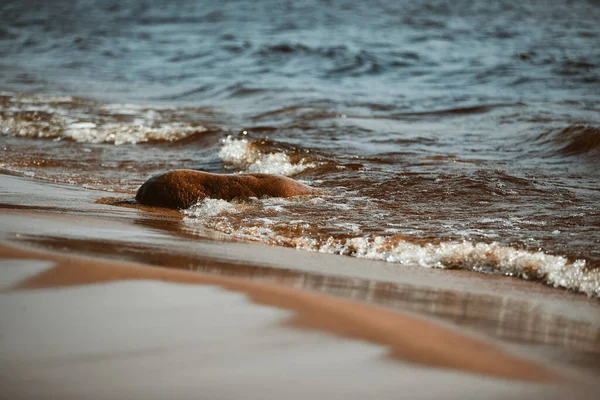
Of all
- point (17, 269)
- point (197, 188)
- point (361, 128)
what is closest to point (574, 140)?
point (361, 128)

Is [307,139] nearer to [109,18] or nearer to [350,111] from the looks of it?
[350,111]

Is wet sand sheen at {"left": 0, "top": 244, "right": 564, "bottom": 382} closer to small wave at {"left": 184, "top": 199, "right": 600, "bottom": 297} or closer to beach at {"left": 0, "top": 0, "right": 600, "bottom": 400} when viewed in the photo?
beach at {"left": 0, "top": 0, "right": 600, "bottom": 400}

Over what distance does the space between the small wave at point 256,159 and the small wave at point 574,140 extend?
8.08 ft

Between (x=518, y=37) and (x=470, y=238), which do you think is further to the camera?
(x=518, y=37)

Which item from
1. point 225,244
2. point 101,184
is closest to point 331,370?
point 225,244

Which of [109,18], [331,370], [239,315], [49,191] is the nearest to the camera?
[331,370]

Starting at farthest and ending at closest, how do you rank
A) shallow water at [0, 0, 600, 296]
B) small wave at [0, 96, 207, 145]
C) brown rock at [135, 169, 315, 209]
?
small wave at [0, 96, 207, 145]
brown rock at [135, 169, 315, 209]
shallow water at [0, 0, 600, 296]

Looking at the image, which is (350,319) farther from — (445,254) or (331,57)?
(331,57)

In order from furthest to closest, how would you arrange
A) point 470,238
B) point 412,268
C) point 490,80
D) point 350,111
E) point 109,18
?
point 109,18 → point 490,80 → point 350,111 → point 470,238 → point 412,268

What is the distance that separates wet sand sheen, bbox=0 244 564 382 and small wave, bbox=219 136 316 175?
3250 mm

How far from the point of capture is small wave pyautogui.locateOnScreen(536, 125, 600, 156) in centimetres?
679

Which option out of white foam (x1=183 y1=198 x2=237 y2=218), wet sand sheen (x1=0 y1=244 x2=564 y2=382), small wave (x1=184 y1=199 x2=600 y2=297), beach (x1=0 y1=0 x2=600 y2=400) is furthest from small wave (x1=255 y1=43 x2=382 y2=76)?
wet sand sheen (x1=0 y1=244 x2=564 y2=382)

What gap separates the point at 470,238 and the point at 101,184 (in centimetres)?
299

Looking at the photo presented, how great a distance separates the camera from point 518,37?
17391mm
